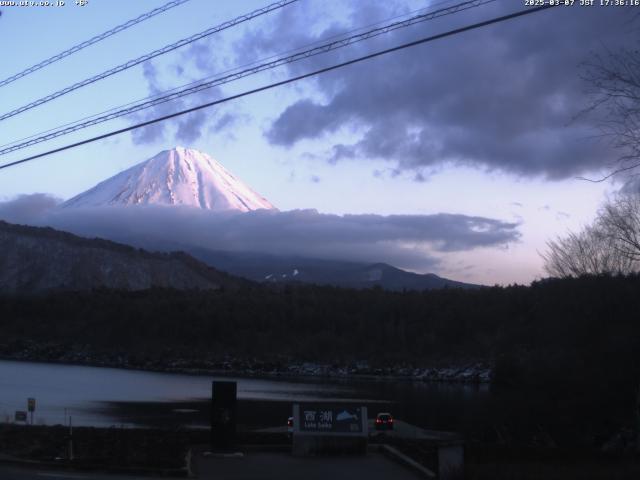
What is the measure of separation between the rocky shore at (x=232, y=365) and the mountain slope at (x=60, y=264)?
4324 centimetres

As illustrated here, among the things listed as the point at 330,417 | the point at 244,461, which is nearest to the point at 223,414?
the point at 244,461

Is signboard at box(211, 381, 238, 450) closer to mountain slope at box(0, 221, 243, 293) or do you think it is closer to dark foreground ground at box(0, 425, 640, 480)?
dark foreground ground at box(0, 425, 640, 480)

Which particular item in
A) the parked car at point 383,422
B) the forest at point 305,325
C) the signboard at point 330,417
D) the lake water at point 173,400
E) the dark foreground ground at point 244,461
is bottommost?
the lake water at point 173,400

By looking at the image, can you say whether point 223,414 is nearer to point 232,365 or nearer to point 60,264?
point 232,365

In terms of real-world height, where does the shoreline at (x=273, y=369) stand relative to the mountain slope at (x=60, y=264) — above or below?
below

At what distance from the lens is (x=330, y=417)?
71.8 ft

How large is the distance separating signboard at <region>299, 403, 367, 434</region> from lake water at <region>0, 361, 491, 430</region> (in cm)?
1692

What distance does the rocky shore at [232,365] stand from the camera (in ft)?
326

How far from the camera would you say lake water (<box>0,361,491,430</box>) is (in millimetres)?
42188

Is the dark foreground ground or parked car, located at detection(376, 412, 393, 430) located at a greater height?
the dark foreground ground

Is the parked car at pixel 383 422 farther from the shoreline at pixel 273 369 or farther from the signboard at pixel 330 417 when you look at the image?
the shoreline at pixel 273 369

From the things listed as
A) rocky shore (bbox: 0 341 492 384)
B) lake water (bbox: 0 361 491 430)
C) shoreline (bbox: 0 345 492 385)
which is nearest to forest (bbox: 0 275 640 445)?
rocky shore (bbox: 0 341 492 384)

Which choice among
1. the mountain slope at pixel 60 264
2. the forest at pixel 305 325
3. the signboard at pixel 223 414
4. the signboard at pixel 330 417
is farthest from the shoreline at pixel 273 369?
the signboard at pixel 223 414

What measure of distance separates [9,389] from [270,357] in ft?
204
